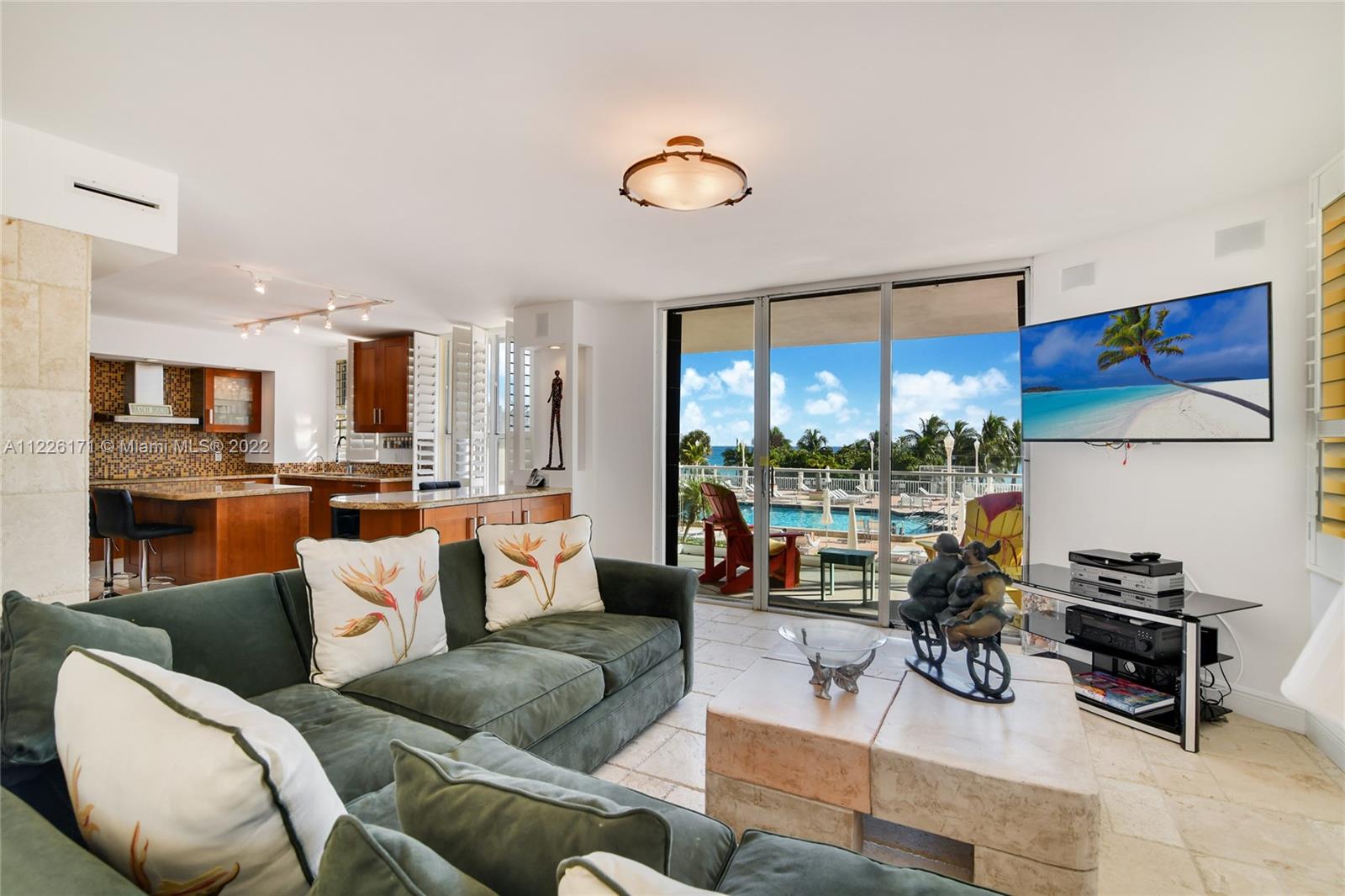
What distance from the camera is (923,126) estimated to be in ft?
7.75

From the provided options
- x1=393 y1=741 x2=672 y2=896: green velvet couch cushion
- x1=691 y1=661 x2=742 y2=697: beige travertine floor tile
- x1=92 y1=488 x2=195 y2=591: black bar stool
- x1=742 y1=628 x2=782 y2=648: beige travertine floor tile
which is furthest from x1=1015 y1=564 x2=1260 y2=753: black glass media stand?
x1=92 y1=488 x2=195 y2=591: black bar stool

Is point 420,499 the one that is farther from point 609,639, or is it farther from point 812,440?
point 812,440

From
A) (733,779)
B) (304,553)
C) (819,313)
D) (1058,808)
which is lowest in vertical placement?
(733,779)

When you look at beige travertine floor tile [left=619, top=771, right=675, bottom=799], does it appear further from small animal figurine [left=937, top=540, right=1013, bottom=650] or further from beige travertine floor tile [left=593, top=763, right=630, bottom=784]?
small animal figurine [left=937, top=540, right=1013, bottom=650]

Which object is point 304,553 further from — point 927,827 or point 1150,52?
point 1150,52

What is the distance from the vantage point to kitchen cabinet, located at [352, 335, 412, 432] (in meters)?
6.71

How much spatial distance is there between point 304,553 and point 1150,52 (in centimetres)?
310

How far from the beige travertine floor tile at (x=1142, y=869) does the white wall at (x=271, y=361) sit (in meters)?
8.08

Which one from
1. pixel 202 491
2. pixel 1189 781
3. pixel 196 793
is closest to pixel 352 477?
pixel 202 491

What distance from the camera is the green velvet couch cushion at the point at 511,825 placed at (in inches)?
28.0

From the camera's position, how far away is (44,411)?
2469mm

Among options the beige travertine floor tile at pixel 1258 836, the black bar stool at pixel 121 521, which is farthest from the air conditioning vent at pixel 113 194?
the beige travertine floor tile at pixel 1258 836

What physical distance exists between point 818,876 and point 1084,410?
3.23 metres

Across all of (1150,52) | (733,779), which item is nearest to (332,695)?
(733,779)
